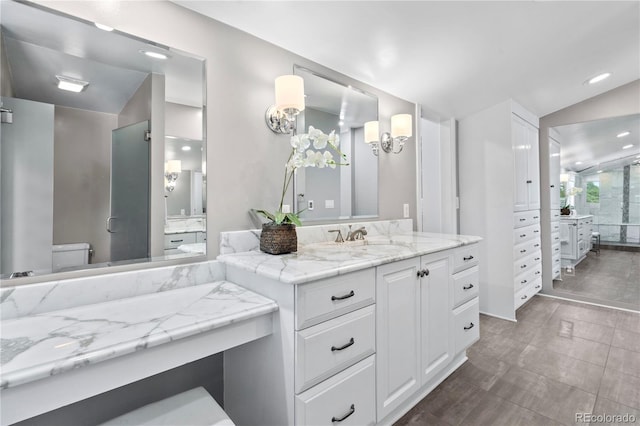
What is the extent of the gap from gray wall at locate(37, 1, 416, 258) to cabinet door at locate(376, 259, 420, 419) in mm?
792

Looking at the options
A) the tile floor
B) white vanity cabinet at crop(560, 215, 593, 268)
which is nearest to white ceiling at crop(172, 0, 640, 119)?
white vanity cabinet at crop(560, 215, 593, 268)

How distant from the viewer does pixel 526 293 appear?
128 inches

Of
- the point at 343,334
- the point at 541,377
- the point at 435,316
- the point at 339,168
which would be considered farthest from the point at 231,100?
the point at 541,377

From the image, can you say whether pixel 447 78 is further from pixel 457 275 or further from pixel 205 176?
pixel 205 176

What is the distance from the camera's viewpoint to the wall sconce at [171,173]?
1403 mm

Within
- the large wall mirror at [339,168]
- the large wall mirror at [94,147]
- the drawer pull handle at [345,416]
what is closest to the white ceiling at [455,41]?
the large wall mirror at [339,168]

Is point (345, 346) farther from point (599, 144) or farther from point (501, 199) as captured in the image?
point (599, 144)

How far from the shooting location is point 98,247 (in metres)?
1.21

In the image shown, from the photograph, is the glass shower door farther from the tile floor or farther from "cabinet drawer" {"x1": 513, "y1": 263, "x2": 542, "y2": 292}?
the tile floor

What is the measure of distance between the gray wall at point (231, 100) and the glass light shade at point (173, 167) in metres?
0.14

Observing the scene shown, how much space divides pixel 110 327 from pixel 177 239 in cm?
54

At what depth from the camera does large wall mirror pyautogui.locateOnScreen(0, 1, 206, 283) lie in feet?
3.55

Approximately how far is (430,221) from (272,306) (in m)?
2.54

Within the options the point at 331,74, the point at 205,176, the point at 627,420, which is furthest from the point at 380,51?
the point at 627,420
